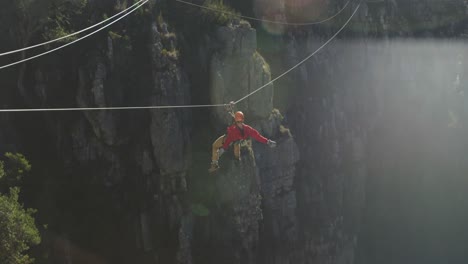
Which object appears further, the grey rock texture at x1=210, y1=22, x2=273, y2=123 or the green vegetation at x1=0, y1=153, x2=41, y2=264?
the grey rock texture at x1=210, y1=22, x2=273, y2=123

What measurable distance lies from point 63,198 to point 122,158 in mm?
3044

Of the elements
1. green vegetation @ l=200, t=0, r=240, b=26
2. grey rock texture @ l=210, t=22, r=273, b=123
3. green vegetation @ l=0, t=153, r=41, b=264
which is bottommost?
green vegetation @ l=0, t=153, r=41, b=264

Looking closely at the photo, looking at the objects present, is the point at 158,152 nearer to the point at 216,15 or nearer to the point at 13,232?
the point at 216,15

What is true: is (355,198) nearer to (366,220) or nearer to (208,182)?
(366,220)

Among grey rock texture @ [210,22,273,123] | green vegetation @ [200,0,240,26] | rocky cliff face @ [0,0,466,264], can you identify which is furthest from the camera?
green vegetation @ [200,0,240,26]

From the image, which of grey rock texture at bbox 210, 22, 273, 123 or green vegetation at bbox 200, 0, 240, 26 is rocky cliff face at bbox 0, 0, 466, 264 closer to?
grey rock texture at bbox 210, 22, 273, 123

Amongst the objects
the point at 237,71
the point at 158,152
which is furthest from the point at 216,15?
the point at 158,152

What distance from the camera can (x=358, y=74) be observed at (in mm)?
39656

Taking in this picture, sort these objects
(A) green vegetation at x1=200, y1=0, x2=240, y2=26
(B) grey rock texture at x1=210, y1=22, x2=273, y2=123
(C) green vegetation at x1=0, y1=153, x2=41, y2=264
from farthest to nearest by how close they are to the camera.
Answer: (A) green vegetation at x1=200, y1=0, x2=240, y2=26 → (B) grey rock texture at x1=210, y1=22, x2=273, y2=123 → (C) green vegetation at x1=0, y1=153, x2=41, y2=264

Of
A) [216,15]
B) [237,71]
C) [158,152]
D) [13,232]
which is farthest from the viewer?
[237,71]

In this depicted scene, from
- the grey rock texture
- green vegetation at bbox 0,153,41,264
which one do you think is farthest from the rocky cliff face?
green vegetation at bbox 0,153,41,264

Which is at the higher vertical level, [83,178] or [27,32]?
[27,32]

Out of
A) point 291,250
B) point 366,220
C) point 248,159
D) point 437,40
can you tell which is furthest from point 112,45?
point 437,40

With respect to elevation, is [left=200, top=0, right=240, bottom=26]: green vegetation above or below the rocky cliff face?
above
